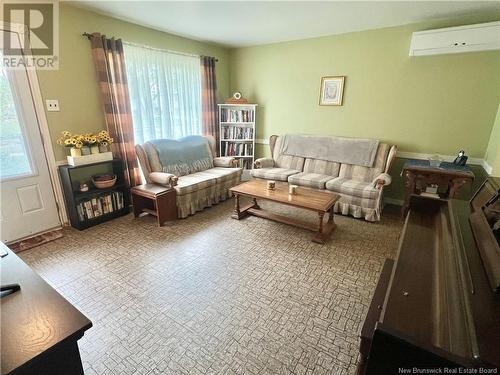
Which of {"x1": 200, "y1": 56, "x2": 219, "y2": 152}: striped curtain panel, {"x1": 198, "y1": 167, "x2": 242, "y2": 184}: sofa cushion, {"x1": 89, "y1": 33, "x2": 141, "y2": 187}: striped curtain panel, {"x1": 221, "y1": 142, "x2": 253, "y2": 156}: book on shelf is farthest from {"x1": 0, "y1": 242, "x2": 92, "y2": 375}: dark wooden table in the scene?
{"x1": 221, "y1": 142, "x2": 253, "y2": 156}: book on shelf

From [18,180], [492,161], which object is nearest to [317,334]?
[492,161]

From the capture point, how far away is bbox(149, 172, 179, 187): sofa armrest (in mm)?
3137

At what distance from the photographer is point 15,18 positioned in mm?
2365

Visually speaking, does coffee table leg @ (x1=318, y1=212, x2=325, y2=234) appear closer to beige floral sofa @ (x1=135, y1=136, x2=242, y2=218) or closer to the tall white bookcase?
beige floral sofa @ (x1=135, y1=136, x2=242, y2=218)

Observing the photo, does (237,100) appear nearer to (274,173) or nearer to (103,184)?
(274,173)

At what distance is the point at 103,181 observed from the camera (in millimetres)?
3049

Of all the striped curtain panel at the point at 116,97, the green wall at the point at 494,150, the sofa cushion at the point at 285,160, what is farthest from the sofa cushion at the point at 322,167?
the striped curtain panel at the point at 116,97

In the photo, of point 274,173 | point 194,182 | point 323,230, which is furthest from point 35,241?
point 323,230

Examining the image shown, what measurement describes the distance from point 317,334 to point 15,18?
3.80 metres

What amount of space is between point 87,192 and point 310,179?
289 cm

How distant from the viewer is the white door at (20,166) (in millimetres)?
2441

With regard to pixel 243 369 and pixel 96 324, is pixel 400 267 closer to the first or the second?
pixel 243 369

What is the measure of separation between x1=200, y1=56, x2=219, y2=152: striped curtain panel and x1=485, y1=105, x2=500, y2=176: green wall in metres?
3.84

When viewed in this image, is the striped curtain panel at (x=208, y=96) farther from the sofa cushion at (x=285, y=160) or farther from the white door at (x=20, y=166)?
the white door at (x=20, y=166)
